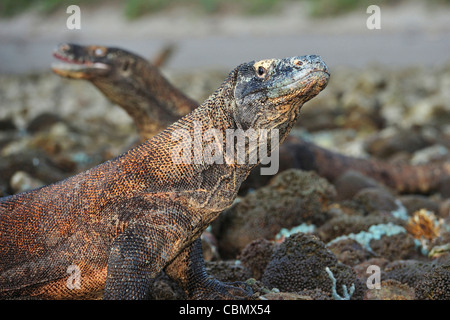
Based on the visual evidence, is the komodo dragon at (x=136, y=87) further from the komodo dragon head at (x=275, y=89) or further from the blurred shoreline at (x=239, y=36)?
the blurred shoreline at (x=239, y=36)

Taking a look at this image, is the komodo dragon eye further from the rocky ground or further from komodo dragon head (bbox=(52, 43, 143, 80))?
komodo dragon head (bbox=(52, 43, 143, 80))

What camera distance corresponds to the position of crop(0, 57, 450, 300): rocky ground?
390 cm

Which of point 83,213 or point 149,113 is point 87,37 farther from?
point 83,213

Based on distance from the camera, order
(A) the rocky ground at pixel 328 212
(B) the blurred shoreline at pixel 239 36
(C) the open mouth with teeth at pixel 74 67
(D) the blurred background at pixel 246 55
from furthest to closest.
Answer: (B) the blurred shoreline at pixel 239 36 < (D) the blurred background at pixel 246 55 < (C) the open mouth with teeth at pixel 74 67 < (A) the rocky ground at pixel 328 212

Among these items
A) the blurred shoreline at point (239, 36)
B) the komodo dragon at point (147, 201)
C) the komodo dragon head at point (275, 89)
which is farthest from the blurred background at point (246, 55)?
the komodo dragon head at point (275, 89)

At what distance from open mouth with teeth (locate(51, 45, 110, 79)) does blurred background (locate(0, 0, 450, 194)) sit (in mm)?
3797

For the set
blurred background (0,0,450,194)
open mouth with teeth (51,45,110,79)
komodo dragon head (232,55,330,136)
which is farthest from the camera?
blurred background (0,0,450,194)

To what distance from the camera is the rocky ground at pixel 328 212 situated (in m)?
3.90

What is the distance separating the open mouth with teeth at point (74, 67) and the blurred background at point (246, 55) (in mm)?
3797

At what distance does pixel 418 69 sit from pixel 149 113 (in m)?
15.8

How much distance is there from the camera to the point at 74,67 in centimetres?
677

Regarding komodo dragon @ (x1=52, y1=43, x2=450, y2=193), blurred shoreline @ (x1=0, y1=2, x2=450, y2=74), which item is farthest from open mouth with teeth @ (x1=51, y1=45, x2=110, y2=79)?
blurred shoreline @ (x1=0, y1=2, x2=450, y2=74)

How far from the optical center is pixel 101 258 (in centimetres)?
351

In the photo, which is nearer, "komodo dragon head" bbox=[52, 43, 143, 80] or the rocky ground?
the rocky ground
